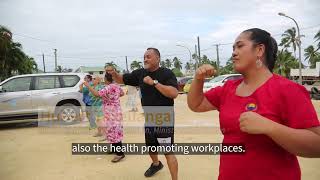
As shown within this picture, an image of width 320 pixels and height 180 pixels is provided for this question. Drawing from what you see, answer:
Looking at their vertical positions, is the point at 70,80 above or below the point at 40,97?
above

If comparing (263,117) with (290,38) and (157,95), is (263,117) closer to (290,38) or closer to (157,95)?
(157,95)

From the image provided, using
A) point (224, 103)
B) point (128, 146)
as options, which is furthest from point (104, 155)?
point (224, 103)

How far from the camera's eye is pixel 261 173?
1.96 meters

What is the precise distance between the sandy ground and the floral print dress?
48 centimetres

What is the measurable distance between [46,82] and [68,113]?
4.16 feet

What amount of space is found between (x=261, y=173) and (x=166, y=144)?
8.64ft

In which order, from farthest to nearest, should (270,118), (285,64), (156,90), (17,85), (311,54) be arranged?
(311,54) → (285,64) → (17,85) → (156,90) → (270,118)

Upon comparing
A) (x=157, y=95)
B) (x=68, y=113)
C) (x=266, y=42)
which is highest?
(x=266, y=42)

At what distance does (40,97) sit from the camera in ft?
36.4

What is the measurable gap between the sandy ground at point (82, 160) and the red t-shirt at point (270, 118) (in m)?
3.17

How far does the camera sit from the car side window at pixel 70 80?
11617 millimetres

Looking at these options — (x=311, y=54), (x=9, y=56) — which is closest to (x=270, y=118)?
(x=9, y=56)

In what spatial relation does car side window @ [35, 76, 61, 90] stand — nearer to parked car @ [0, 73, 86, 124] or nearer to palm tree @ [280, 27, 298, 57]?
parked car @ [0, 73, 86, 124]

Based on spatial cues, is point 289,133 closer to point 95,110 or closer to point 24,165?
point 24,165
